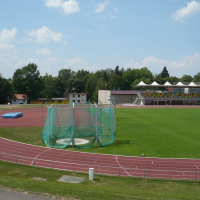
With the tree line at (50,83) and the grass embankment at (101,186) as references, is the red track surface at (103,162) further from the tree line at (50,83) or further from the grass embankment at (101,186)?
the tree line at (50,83)

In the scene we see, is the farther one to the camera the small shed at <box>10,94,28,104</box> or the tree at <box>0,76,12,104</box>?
the small shed at <box>10,94,28,104</box>

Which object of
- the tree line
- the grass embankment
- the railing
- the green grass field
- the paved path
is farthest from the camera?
the tree line

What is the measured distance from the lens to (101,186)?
12.0 metres

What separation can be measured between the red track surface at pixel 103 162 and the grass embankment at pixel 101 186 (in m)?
0.76

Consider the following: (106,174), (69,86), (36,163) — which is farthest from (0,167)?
(69,86)

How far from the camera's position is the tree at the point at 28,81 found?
3425 inches

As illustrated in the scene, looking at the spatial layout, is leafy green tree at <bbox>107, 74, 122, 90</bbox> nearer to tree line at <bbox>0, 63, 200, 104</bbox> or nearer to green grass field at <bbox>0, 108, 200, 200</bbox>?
tree line at <bbox>0, 63, 200, 104</bbox>

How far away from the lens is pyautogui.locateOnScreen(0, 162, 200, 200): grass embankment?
10.2 metres

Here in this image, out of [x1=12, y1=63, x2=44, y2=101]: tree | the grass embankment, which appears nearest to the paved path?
the grass embankment

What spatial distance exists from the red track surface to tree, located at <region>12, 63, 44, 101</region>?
6944 centimetres

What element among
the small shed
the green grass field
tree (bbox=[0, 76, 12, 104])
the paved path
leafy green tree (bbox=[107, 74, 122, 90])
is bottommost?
the green grass field

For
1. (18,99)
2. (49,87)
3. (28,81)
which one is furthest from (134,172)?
(49,87)

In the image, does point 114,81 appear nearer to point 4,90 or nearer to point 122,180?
point 4,90

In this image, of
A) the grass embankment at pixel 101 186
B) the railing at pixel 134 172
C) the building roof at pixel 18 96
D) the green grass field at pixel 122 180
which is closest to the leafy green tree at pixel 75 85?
the building roof at pixel 18 96
